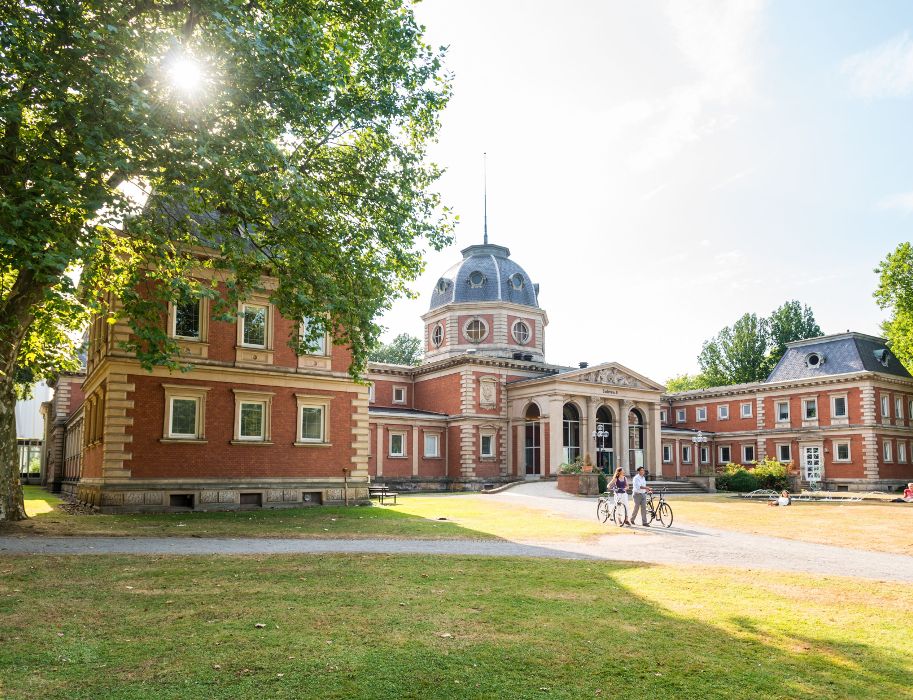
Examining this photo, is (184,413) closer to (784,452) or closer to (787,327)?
(784,452)

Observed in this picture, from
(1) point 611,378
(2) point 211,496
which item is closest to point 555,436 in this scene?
(1) point 611,378

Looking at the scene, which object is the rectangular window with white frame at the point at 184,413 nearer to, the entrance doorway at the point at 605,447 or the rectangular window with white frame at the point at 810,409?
the entrance doorway at the point at 605,447

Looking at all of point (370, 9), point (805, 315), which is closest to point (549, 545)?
point (370, 9)

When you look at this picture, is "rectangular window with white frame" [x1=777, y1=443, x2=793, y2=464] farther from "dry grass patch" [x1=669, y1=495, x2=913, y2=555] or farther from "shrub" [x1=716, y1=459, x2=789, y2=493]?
"dry grass patch" [x1=669, y1=495, x2=913, y2=555]

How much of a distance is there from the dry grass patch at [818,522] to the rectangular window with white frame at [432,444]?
20667mm

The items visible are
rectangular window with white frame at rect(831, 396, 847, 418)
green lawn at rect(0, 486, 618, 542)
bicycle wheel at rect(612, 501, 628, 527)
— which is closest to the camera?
green lawn at rect(0, 486, 618, 542)

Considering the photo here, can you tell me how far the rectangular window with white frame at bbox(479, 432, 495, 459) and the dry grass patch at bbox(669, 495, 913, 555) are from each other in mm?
18387

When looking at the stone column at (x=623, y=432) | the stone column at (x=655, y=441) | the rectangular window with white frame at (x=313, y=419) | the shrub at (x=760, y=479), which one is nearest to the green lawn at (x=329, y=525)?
the rectangular window with white frame at (x=313, y=419)

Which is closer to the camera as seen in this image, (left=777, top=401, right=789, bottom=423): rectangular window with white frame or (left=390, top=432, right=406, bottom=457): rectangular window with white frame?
(left=390, top=432, right=406, bottom=457): rectangular window with white frame

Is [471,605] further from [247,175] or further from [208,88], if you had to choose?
[208,88]

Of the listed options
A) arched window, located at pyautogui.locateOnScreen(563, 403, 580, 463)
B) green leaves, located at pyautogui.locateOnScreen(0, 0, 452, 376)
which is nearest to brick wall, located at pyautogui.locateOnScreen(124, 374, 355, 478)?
green leaves, located at pyautogui.locateOnScreen(0, 0, 452, 376)

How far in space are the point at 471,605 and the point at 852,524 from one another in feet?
62.3

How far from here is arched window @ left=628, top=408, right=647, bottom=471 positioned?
5262cm

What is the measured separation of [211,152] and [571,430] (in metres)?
39.7
